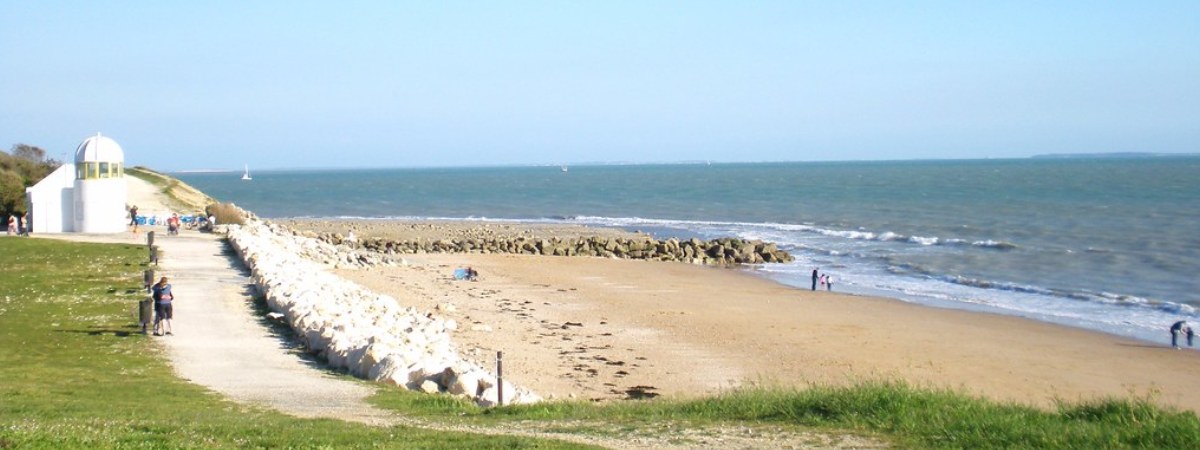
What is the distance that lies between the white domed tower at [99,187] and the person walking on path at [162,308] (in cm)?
1870

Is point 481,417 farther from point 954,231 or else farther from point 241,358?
point 954,231

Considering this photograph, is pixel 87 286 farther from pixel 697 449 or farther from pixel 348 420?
pixel 697 449

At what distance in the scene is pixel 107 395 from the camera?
12906mm

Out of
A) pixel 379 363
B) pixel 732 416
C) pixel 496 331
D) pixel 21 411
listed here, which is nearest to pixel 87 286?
pixel 496 331

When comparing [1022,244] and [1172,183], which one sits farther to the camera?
[1172,183]

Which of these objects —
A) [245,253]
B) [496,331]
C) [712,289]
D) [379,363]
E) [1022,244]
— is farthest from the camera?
[1022,244]

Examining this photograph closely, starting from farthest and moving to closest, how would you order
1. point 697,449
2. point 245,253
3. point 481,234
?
point 481,234
point 245,253
point 697,449

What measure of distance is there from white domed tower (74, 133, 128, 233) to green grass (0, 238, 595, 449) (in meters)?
10.5

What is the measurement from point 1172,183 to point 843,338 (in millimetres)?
90577

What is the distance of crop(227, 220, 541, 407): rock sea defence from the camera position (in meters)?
14.4

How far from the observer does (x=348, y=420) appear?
11.5 meters

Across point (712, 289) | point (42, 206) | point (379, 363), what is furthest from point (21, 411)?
point (42, 206)

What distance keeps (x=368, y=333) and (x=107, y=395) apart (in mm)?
5039

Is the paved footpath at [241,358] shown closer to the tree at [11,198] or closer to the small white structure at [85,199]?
the small white structure at [85,199]
